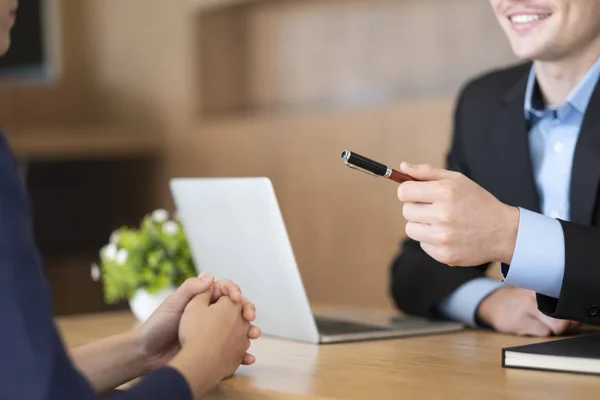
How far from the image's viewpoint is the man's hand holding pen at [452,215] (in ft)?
4.43

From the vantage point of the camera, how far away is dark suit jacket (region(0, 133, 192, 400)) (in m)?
0.93

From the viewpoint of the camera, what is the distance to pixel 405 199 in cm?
136

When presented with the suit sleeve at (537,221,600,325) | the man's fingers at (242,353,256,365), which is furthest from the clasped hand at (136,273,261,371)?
the suit sleeve at (537,221,600,325)

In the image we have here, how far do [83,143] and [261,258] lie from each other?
9.98ft

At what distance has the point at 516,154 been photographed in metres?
1.94

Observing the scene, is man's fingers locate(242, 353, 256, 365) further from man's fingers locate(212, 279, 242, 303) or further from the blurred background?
the blurred background

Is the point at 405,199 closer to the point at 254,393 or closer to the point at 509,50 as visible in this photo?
the point at 254,393

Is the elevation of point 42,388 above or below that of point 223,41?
below

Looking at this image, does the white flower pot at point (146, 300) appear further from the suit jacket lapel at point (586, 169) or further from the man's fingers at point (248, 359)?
the suit jacket lapel at point (586, 169)

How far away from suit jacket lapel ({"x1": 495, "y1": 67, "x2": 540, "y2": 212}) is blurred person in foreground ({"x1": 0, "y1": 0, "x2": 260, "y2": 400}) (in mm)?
773

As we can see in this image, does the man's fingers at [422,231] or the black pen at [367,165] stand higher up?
the black pen at [367,165]

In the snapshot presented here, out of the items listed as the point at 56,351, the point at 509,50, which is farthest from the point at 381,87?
the point at 56,351

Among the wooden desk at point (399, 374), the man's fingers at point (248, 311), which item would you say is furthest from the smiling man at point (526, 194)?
the man's fingers at point (248, 311)

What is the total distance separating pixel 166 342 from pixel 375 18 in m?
2.79
